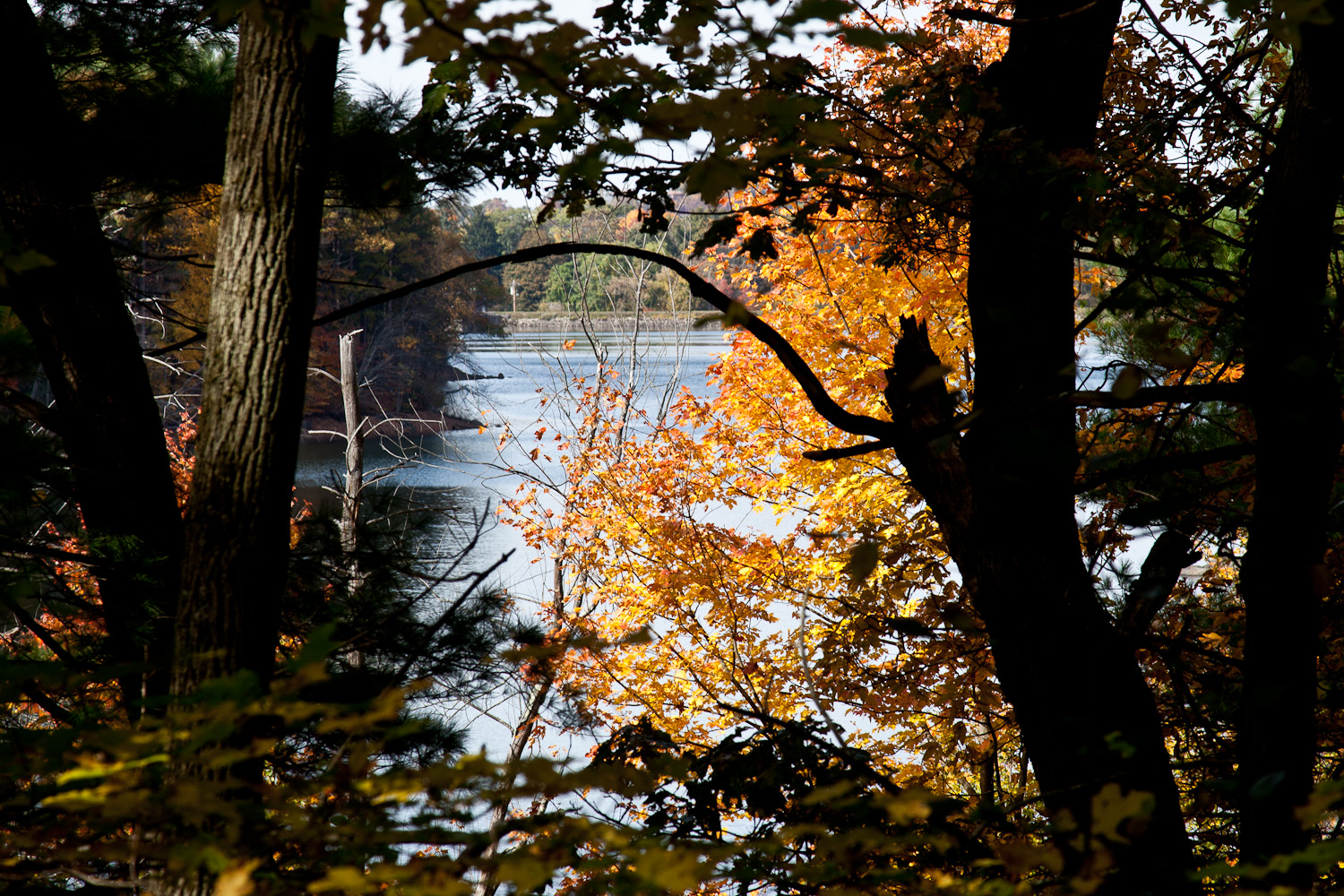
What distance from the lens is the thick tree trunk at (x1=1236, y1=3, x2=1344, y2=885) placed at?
5.86ft

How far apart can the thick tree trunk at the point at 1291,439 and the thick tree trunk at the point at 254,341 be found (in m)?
2.12

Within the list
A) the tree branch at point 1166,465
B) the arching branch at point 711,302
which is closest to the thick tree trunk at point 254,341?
the arching branch at point 711,302

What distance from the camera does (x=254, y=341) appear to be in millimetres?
1943


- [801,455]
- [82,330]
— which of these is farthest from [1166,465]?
[82,330]

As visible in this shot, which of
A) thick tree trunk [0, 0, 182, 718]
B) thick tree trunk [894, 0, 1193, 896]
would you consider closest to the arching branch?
thick tree trunk [894, 0, 1193, 896]

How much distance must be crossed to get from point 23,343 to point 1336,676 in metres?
5.59

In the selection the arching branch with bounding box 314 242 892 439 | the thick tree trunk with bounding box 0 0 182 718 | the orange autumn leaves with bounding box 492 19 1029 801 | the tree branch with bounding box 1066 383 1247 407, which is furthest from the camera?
the orange autumn leaves with bounding box 492 19 1029 801

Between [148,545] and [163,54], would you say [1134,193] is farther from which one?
[163,54]

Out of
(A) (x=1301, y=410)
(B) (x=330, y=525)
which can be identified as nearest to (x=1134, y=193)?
(A) (x=1301, y=410)

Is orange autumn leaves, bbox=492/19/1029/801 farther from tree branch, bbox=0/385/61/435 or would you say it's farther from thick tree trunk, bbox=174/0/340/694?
thick tree trunk, bbox=174/0/340/694

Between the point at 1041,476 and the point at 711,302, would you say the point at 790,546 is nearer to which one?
the point at 1041,476

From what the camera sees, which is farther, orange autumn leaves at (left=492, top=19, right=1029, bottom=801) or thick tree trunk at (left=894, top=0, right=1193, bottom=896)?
orange autumn leaves at (left=492, top=19, right=1029, bottom=801)

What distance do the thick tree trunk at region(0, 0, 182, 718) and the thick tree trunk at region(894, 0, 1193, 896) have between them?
8.78 feet

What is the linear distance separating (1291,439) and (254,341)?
7.61 ft
